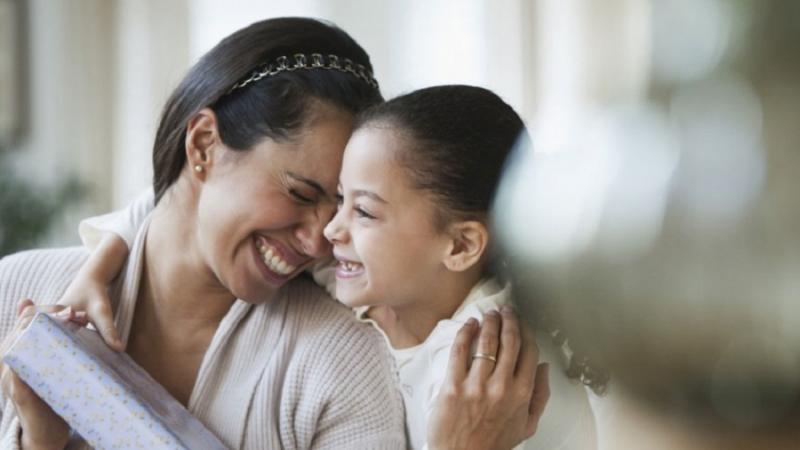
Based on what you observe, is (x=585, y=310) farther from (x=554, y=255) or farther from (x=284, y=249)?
(x=284, y=249)

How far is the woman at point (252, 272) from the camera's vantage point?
77 cm

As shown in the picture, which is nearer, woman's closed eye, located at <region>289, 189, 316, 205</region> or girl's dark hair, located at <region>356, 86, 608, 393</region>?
girl's dark hair, located at <region>356, 86, 608, 393</region>

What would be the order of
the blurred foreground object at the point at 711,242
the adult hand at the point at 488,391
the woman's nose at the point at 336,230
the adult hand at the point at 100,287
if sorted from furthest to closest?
the adult hand at the point at 100,287, the woman's nose at the point at 336,230, the adult hand at the point at 488,391, the blurred foreground object at the point at 711,242

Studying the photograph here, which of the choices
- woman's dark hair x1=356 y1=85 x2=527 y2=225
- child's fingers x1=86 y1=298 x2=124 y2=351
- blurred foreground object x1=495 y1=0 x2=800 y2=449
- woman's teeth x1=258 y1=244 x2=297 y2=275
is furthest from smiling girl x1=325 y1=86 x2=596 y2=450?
blurred foreground object x1=495 y1=0 x2=800 y2=449

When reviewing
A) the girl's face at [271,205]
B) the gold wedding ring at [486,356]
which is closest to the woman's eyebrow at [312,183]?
the girl's face at [271,205]

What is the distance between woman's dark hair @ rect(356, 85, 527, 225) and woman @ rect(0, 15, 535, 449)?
117mm

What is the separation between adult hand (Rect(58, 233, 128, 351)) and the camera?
79 centimetres

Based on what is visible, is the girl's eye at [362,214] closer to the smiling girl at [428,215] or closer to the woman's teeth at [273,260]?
the smiling girl at [428,215]

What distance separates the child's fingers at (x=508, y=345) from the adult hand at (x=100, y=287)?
0.35 m

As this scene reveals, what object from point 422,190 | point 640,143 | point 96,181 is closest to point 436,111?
point 422,190

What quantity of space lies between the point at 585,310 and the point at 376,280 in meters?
0.42

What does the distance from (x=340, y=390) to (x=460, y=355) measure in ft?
0.66

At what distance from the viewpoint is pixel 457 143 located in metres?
0.65

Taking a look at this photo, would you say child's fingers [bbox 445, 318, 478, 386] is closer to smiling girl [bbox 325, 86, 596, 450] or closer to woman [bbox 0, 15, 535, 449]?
smiling girl [bbox 325, 86, 596, 450]
